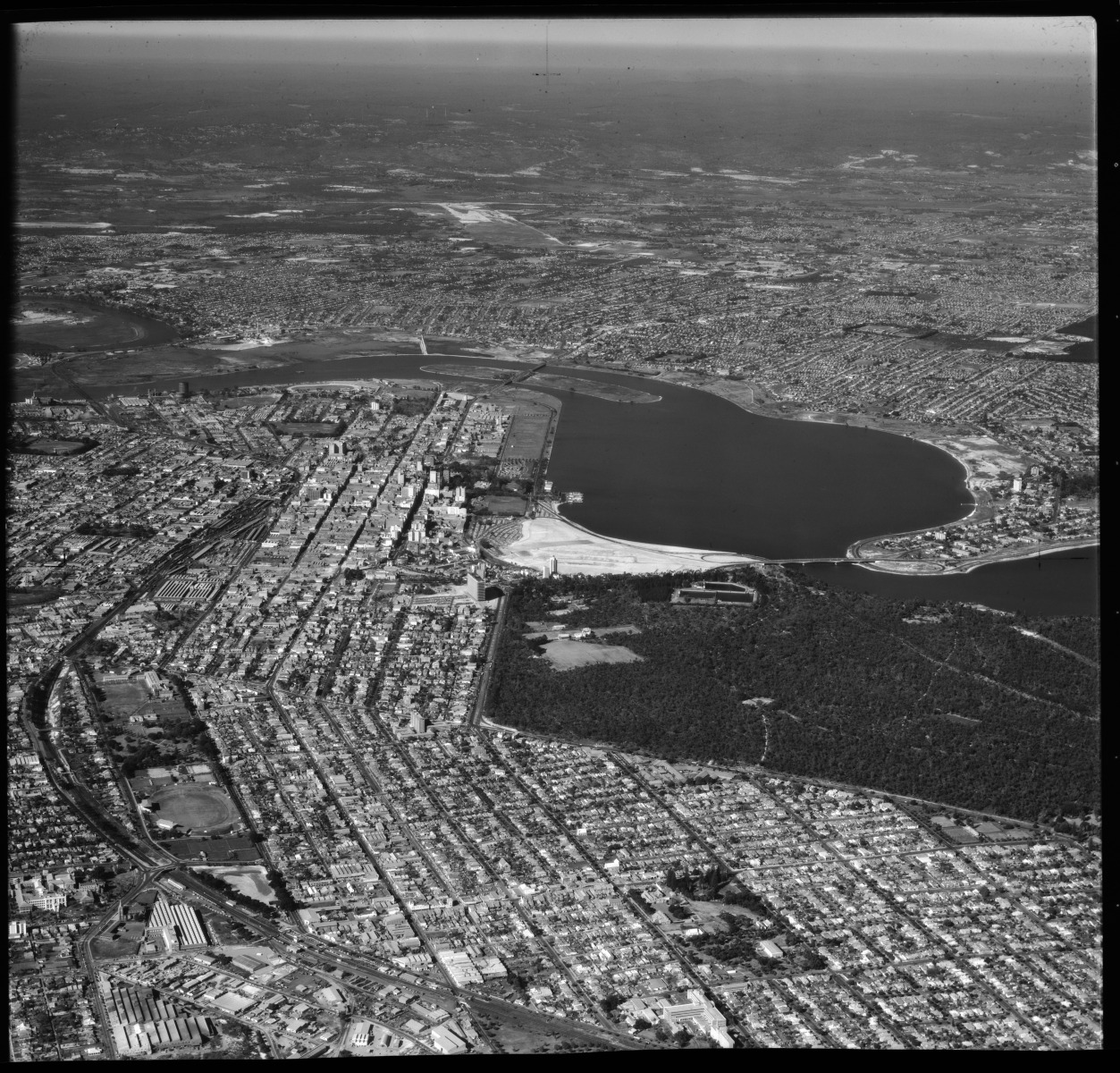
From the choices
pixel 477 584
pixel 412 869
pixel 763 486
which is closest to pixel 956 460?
pixel 763 486

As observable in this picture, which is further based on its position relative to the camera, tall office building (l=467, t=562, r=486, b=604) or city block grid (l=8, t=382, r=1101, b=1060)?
tall office building (l=467, t=562, r=486, b=604)

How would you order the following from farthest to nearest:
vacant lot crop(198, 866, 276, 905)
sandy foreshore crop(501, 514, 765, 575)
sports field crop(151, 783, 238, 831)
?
sandy foreshore crop(501, 514, 765, 575) < sports field crop(151, 783, 238, 831) < vacant lot crop(198, 866, 276, 905)

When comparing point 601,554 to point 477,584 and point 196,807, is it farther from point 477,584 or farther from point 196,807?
point 196,807

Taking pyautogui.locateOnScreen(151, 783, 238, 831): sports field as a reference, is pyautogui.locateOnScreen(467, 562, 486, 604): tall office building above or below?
above

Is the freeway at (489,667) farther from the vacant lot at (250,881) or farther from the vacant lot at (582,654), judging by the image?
the vacant lot at (250,881)

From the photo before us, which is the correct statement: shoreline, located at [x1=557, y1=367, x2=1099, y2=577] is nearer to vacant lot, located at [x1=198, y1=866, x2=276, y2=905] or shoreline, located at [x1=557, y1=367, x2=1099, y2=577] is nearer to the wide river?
the wide river

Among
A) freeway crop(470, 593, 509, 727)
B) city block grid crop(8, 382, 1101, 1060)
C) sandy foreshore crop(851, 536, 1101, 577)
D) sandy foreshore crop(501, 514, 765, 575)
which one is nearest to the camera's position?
city block grid crop(8, 382, 1101, 1060)

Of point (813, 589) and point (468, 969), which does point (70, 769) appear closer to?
point (468, 969)

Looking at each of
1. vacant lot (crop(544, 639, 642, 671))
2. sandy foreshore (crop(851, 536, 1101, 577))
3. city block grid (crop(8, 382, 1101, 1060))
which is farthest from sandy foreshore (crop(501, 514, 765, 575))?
vacant lot (crop(544, 639, 642, 671))
